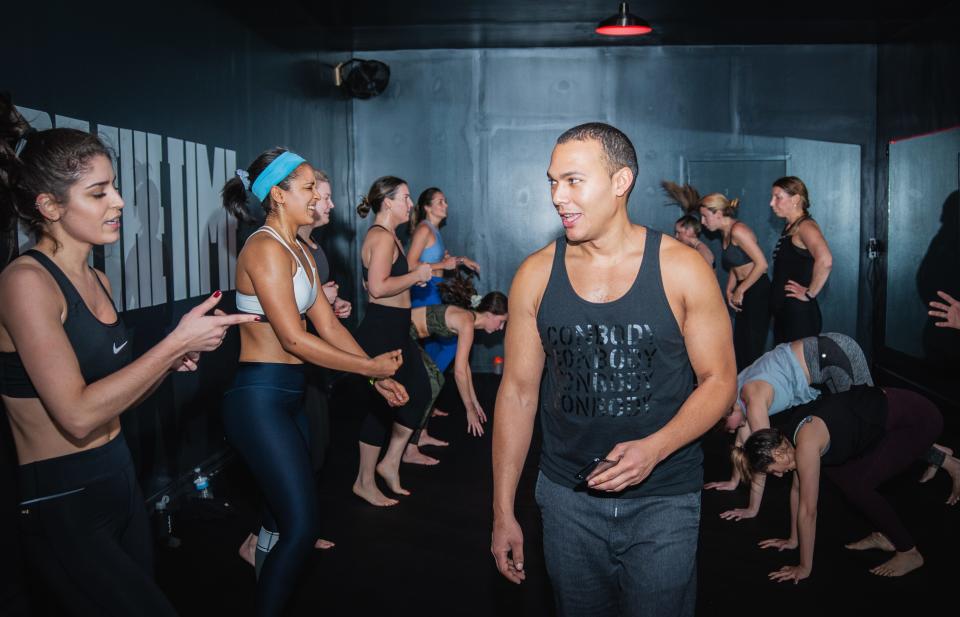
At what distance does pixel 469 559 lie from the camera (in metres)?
3.62

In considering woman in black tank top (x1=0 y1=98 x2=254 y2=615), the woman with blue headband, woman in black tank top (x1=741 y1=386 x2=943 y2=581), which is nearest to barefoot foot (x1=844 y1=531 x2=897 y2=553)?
woman in black tank top (x1=741 y1=386 x2=943 y2=581)

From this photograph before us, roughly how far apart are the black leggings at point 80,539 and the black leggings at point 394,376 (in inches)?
96.9

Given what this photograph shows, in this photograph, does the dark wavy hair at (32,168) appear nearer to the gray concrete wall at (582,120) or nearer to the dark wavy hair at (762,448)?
the dark wavy hair at (762,448)

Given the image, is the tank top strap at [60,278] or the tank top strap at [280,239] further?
the tank top strap at [280,239]

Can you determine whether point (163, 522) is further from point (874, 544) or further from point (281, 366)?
point (874, 544)

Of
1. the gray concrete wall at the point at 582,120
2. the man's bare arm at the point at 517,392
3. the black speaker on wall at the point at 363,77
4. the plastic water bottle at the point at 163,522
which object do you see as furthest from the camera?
the gray concrete wall at the point at 582,120

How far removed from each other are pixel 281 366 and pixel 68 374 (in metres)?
0.97

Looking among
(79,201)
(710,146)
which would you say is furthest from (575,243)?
(710,146)

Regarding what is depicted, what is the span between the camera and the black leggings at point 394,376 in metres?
4.32

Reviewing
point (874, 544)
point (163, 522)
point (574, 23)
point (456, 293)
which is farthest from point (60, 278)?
point (574, 23)

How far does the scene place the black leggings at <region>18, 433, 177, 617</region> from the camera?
5.74 feet

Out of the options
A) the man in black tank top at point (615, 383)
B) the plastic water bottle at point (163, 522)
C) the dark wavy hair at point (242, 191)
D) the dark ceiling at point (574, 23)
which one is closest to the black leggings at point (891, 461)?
the man in black tank top at point (615, 383)

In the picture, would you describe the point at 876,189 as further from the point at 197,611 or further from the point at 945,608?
the point at 197,611

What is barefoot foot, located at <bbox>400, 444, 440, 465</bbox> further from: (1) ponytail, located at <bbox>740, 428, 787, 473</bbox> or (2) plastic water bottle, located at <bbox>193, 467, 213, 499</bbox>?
(1) ponytail, located at <bbox>740, 428, 787, 473</bbox>
